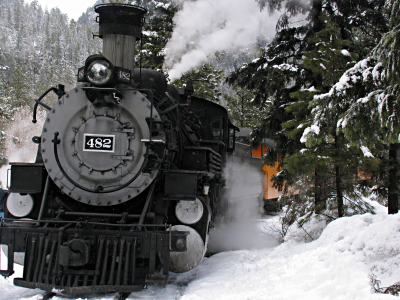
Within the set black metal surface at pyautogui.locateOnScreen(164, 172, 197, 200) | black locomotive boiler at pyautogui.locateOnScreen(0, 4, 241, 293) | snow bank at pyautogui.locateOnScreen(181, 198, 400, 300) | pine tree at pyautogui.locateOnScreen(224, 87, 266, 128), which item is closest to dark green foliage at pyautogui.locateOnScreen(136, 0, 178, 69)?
black locomotive boiler at pyautogui.locateOnScreen(0, 4, 241, 293)

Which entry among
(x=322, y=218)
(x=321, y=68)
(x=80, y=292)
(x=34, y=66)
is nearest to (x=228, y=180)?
(x=322, y=218)

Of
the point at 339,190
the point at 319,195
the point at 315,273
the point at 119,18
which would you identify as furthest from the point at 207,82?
the point at 315,273

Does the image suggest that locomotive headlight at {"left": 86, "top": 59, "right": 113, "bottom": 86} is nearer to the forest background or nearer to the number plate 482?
the forest background

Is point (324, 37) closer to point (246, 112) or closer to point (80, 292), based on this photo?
point (80, 292)

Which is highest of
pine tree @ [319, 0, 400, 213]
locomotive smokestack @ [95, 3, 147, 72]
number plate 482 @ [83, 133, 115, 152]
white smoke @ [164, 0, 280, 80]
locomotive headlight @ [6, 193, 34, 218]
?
white smoke @ [164, 0, 280, 80]

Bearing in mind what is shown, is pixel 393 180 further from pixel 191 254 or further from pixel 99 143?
pixel 99 143

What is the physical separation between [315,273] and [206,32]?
753 centimetres

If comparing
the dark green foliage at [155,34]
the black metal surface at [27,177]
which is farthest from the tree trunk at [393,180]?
the dark green foliage at [155,34]

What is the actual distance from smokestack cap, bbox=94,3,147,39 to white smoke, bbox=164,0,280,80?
448 centimetres

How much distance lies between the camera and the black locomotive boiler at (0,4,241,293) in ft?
13.0

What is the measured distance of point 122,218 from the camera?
14.1 feet

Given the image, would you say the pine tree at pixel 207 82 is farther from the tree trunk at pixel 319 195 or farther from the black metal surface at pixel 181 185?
the black metal surface at pixel 181 185

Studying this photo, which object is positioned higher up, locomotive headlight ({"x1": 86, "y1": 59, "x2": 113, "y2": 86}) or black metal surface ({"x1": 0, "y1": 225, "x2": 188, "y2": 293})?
locomotive headlight ({"x1": 86, "y1": 59, "x2": 113, "y2": 86})

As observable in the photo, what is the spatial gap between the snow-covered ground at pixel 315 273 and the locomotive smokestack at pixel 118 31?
3.02m
